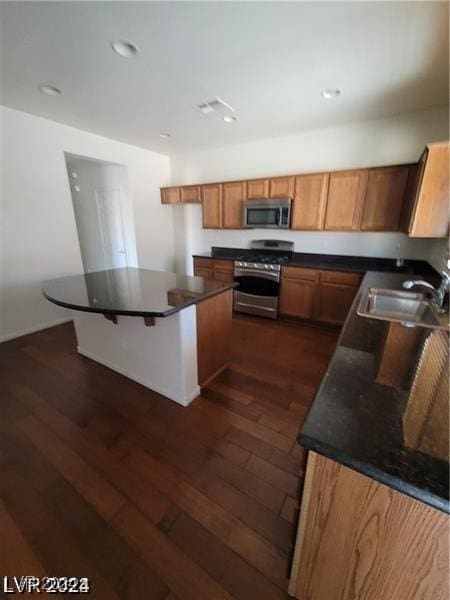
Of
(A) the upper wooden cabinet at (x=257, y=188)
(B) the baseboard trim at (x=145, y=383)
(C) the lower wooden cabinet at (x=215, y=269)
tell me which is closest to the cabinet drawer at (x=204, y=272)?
(C) the lower wooden cabinet at (x=215, y=269)

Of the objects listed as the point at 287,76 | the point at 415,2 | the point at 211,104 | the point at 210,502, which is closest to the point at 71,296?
the point at 210,502

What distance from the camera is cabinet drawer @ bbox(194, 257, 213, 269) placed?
4.21 metres

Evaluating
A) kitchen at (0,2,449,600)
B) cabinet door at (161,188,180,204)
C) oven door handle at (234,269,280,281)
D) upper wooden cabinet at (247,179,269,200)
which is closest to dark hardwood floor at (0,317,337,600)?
kitchen at (0,2,449,600)

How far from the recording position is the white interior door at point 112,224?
448 centimetres

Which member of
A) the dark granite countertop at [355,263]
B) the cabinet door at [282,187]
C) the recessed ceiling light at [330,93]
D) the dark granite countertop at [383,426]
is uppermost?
the recessed ceiling light at [330,93]

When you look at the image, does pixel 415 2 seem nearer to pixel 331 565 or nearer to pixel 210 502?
pixel 331 565

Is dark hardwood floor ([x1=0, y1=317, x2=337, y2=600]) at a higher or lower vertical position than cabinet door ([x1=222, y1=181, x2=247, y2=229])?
lower

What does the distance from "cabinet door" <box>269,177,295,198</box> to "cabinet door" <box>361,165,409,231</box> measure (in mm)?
964

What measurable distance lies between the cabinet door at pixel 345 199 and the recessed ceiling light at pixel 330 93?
858mm

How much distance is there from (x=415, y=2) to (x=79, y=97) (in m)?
2.85

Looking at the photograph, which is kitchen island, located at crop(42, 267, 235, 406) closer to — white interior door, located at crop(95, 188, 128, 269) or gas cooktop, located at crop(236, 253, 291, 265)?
gas cooktop, located at crop(236, 253, 291, 265)

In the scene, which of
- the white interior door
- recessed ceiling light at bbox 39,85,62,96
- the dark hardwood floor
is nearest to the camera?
the dark hardwood floor

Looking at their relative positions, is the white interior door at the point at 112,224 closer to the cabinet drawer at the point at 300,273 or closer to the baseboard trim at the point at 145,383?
the baseboard trim at the point at 145,383

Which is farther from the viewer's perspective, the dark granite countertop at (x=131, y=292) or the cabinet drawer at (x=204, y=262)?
the cabinet drawer at (x=204, y=262)
